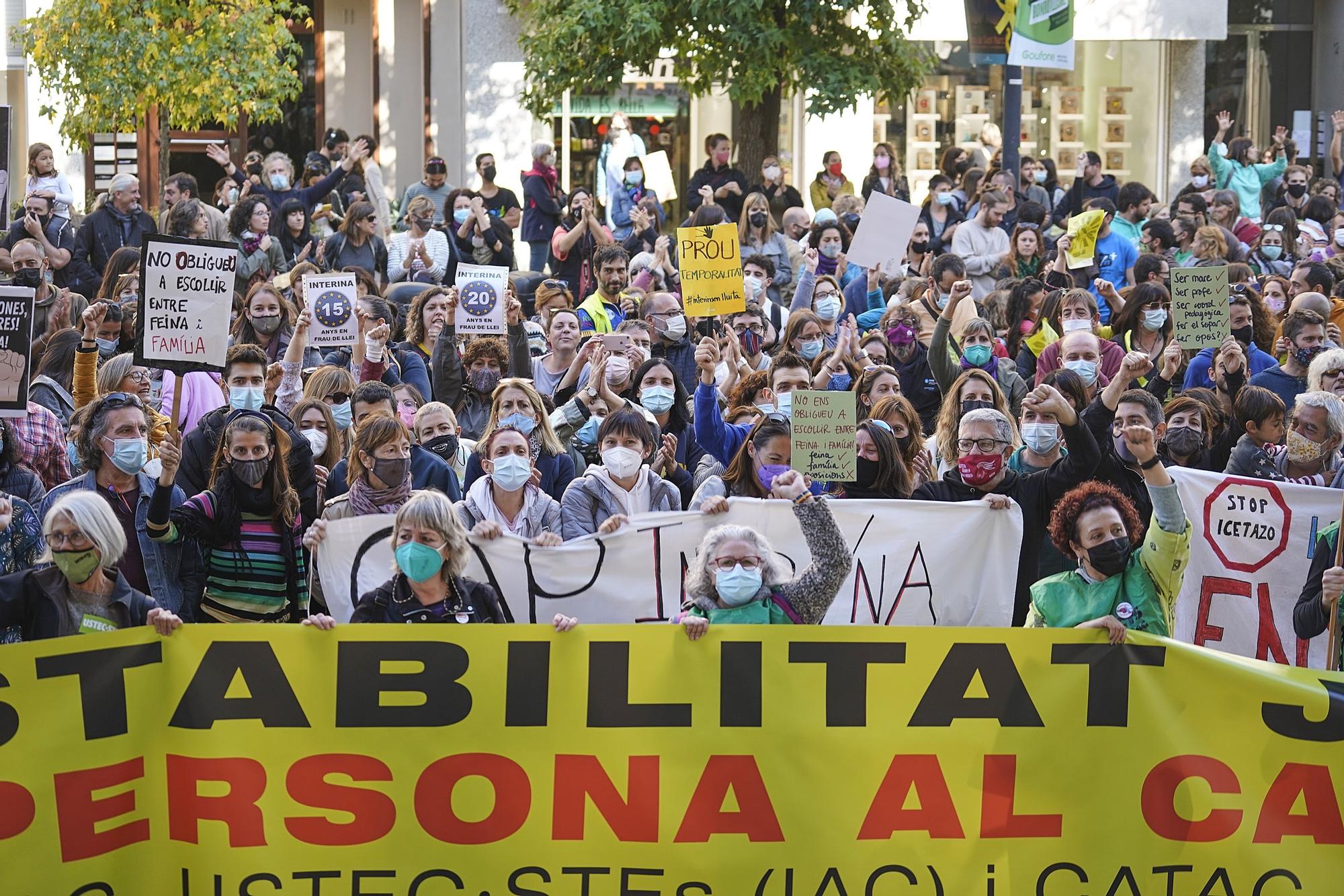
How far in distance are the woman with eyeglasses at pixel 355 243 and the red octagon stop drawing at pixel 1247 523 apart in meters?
6.62

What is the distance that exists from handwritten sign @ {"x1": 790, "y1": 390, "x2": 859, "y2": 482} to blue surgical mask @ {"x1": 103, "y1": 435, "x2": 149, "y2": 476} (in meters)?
2.42

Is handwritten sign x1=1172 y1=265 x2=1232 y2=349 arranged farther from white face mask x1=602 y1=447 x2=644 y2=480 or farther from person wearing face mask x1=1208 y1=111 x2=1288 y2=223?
person wearing face mask x1=1208 y1=111 x2=1288 y2=223

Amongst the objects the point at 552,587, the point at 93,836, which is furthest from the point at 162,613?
the point at 552,587

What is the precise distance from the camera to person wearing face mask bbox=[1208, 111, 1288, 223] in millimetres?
18359

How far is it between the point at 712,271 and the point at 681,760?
18.1 feet

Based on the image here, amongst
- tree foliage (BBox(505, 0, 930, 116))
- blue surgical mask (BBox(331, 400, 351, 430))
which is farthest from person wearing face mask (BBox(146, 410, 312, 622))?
tree foliage (BBox(505, 0, 930, 116))

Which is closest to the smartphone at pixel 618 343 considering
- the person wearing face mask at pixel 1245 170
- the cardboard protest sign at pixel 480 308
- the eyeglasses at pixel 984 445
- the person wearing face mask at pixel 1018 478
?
the cardboard protest sign at pixel 480 308

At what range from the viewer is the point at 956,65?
75.3 ft

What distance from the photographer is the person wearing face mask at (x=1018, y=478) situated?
704cm

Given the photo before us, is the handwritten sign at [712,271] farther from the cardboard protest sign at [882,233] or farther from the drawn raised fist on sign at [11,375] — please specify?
the drawn raised fist on sign at [11,375]

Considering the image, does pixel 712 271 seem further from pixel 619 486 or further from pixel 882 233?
pixel 619 486

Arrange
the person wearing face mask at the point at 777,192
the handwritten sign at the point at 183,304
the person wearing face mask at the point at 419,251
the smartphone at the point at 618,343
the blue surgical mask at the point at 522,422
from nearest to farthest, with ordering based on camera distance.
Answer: the handwritten sign at the point at 183,304 → the blue surgical mask at the point at 522,422 → the smartphone at the point at 618,343 → the person wearing face mask at the point at 419,251 → the person wearing face mask at the point at 777,192

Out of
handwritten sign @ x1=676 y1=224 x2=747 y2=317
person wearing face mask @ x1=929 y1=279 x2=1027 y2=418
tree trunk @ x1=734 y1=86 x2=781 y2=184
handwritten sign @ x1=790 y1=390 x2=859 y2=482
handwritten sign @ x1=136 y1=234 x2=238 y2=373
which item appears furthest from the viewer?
tree trunk @ x1=734 y1=86 x2=781 y2=184

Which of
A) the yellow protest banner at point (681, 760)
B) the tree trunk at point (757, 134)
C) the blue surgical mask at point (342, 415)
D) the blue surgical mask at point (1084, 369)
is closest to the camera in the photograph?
the yellow protest banner at point (681, 760)
